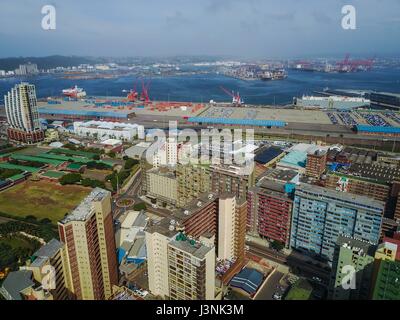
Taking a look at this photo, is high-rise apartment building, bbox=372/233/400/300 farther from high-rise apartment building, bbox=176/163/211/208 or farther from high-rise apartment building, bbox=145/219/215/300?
high-rise apartment building, bbox=176/163/211/208

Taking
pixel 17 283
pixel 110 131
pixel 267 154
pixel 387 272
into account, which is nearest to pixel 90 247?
pixel 17 283

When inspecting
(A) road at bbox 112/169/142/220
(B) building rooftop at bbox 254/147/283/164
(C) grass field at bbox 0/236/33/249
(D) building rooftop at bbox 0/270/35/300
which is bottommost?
(A) road at bbox 112/169/142/220

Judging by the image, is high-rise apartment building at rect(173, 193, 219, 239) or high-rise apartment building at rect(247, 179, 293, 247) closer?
high-rise apartment building at rect(173, 193, 219, 239)

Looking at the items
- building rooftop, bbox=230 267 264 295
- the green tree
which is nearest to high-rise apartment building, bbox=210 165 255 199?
building rooftop, bbox=230 267 264 295

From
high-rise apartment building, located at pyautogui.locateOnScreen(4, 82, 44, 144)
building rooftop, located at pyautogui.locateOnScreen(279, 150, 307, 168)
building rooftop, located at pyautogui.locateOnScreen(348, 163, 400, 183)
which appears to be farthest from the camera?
high-rise apartment building, located at pyautogui.locateOnScreen(4, 82, 44, 144)

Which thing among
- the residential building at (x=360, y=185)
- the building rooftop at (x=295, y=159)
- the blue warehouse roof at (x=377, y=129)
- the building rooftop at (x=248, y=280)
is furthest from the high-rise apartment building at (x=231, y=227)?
the blue warehouse roof at (x=377, y=129)

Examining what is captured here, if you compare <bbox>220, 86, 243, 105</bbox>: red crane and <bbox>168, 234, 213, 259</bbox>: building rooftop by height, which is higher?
<bbox>168, 234, 213, 259</bbox>: building rooftop
